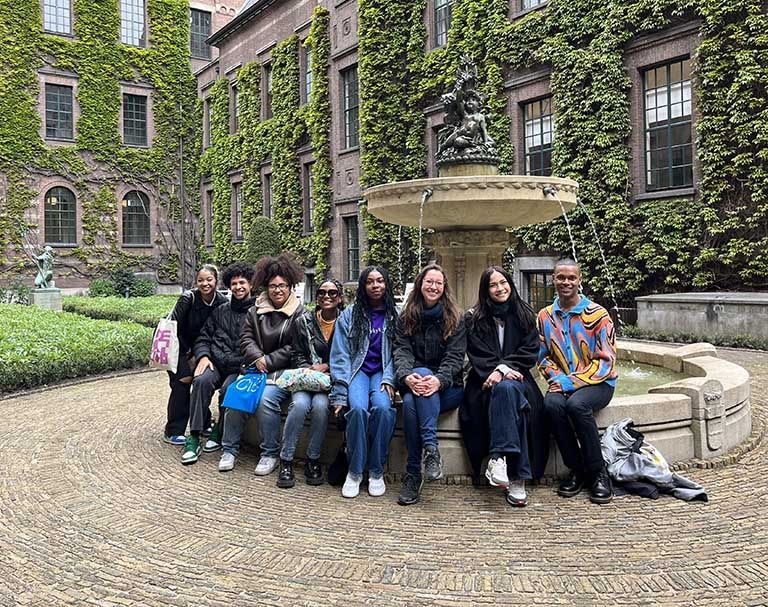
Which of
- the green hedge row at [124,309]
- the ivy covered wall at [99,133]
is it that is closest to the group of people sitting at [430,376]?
the green hedge row at [124,309]

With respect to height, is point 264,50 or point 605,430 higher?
point 264,50

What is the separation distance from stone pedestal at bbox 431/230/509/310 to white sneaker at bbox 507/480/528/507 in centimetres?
316

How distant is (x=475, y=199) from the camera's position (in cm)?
666

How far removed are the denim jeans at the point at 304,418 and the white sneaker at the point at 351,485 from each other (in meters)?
0.38

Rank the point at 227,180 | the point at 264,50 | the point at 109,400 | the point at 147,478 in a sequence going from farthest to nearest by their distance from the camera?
the point at 227,180
the point at 264,50
the point at 109,400
the point at 147,478

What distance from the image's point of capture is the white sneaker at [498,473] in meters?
4.69

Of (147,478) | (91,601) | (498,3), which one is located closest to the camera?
(91,601)

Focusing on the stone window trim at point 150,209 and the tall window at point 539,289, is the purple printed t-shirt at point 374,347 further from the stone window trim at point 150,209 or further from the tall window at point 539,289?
the stone window trim at point 150,209

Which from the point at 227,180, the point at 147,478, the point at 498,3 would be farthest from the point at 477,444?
the point at 227,180

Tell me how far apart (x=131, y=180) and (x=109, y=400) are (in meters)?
27.5

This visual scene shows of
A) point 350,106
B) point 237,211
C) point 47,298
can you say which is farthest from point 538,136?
point 47,298

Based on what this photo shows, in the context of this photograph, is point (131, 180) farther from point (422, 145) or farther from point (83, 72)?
point (422, 145)

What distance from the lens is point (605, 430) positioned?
16.7ft

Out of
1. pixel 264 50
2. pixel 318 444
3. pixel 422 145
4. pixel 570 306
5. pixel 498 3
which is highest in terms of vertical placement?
pixel 264 50
